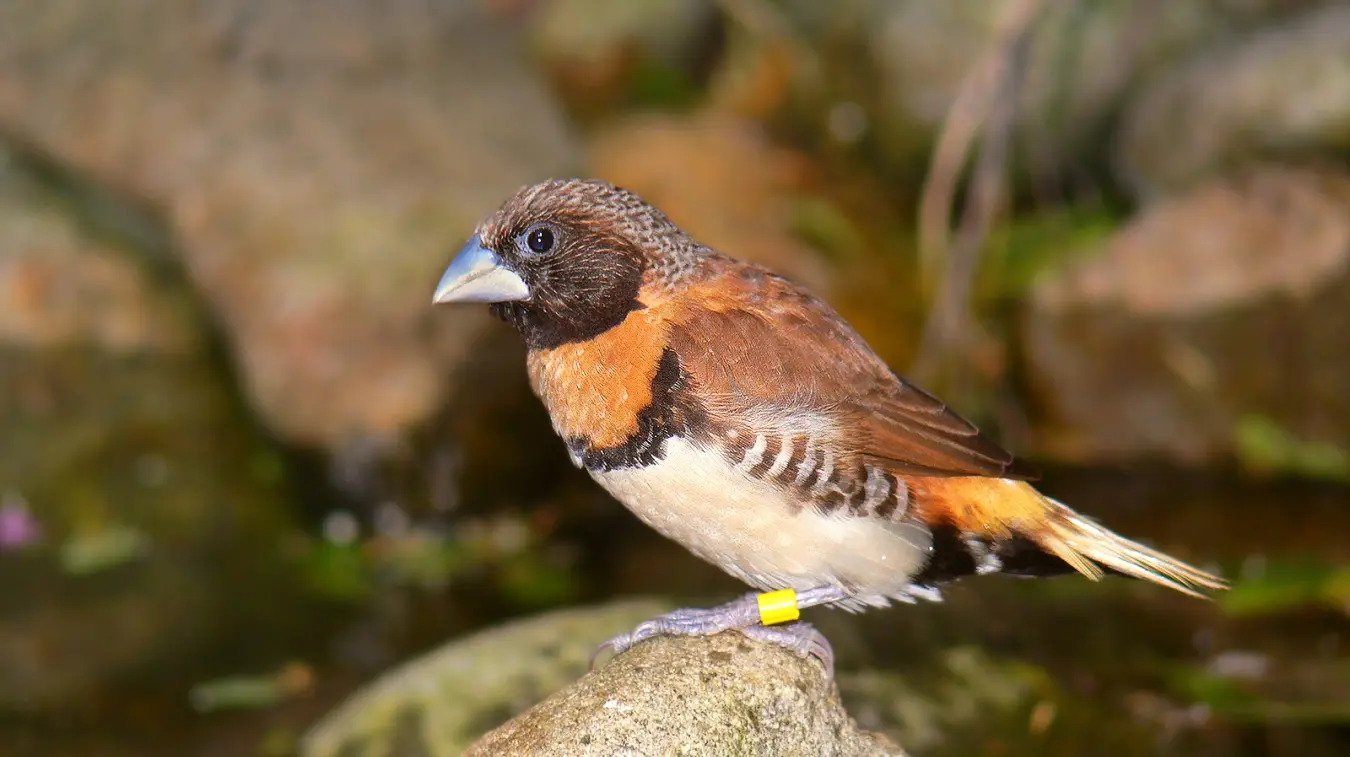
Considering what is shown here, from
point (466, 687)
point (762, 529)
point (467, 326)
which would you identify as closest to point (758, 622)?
point (762, 529)

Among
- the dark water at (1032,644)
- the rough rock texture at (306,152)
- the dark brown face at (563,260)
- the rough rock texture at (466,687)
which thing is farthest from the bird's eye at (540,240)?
the rough rock texture at (306,152)

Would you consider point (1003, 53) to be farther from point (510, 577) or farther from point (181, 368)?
point (181, 368)

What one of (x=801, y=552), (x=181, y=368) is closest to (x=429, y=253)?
(x=181, y=368)

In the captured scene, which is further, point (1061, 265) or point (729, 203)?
point (729, 203)

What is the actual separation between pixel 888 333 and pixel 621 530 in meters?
2.05

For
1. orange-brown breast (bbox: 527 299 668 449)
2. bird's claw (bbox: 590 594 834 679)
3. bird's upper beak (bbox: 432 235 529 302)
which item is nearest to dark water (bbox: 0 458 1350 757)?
bird's claw (bbox: 590 594 834 679)

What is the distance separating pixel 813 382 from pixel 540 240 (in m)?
0.80

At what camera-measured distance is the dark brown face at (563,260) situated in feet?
11.9

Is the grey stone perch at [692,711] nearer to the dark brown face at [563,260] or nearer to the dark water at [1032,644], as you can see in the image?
the dark brown face at [563,260]

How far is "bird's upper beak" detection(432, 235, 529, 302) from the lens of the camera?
12.1ft

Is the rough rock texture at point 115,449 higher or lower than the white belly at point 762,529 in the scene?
lower

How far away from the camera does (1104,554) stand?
3.62 m

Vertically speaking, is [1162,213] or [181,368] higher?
[1162,213]

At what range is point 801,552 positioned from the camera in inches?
139
